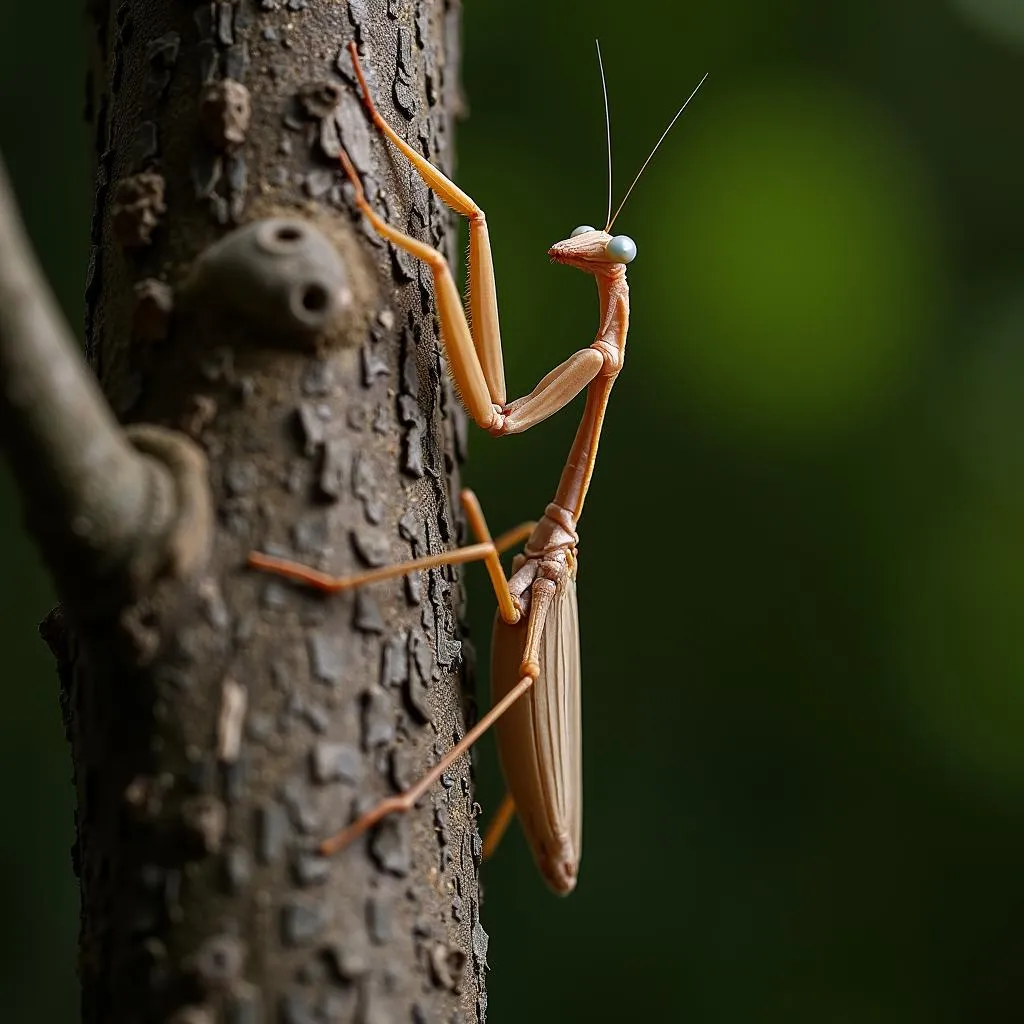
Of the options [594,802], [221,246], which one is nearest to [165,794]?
[221,246]

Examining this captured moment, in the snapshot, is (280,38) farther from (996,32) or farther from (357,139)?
(996,32)

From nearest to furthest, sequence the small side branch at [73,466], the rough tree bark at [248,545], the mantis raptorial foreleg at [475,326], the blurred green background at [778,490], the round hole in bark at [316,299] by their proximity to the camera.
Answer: the small side branch at [73,466] → the rough tree bark at [248,545] → the round hole in bark at [316,299] → the mantis raptorial foreleg at [475,326] → the blurred green background at [778,490]

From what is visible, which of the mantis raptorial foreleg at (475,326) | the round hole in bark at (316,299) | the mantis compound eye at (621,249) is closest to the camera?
the round hole in bark at (316,299)

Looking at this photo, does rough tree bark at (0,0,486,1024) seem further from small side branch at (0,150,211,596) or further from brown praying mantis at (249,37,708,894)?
brown praying mantis at (249,37,708,894)

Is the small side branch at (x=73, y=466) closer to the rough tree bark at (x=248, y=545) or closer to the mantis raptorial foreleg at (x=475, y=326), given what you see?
the rough tree bark at (x=248, y=545)

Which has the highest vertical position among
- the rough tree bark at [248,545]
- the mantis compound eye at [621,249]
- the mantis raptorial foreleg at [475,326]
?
the mantis compound eye at [621,249]

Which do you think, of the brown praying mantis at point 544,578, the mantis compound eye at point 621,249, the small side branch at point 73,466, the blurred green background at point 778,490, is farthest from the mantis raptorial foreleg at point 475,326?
the blurred green background at point 778,490

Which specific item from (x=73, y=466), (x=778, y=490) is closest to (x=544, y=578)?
(x=73, y=466)
